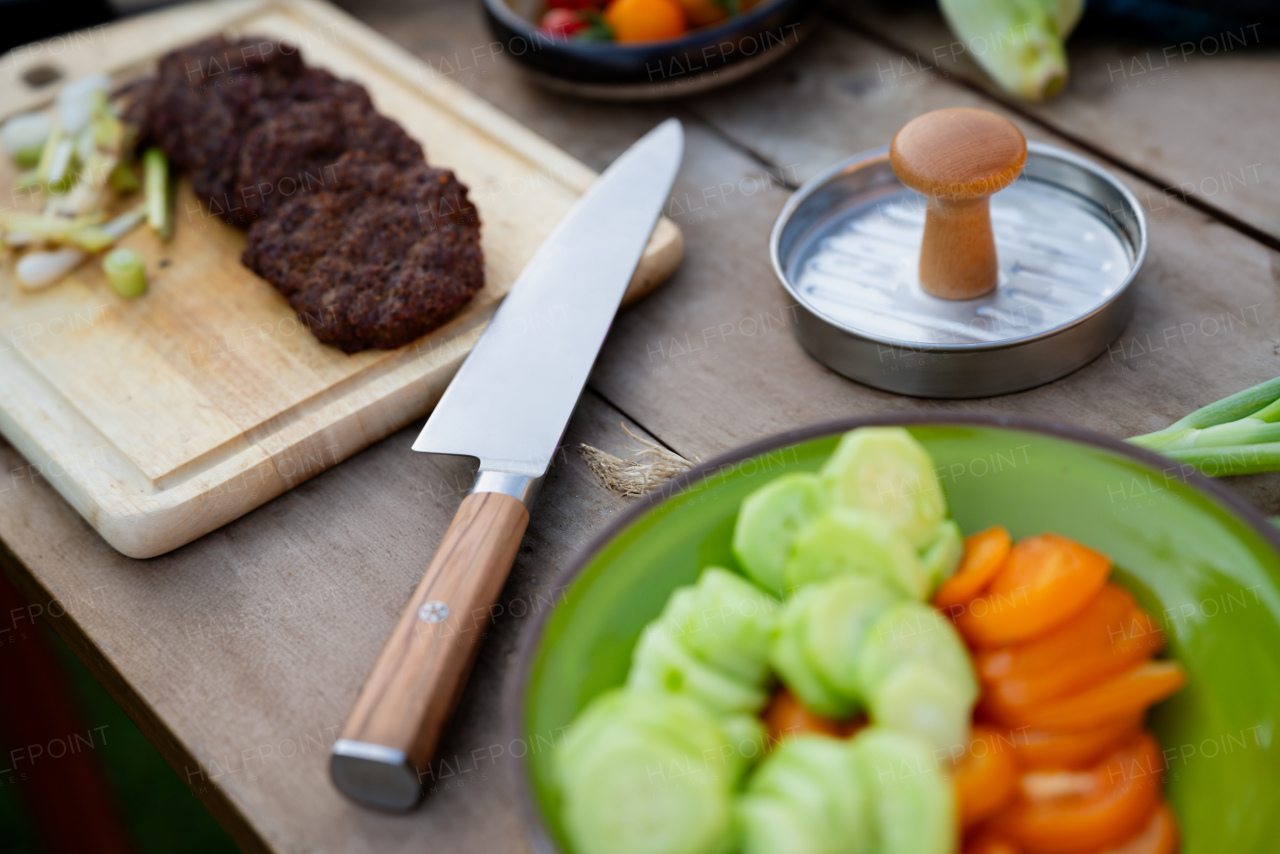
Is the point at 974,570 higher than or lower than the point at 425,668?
higher

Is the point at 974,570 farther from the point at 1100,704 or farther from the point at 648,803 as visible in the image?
the point at 648,803

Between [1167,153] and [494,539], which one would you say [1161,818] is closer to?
[494,539]

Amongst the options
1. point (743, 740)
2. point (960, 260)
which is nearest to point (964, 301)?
point (960, 260)

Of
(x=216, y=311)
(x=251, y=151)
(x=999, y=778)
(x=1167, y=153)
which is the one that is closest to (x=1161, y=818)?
(x=999, y=778)

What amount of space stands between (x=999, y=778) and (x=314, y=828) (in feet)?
2.20

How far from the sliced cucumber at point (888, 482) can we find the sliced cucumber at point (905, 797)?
0.21 m

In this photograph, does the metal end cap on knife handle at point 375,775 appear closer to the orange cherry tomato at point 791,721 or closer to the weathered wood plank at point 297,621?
the weathered wood plank at point 297,621

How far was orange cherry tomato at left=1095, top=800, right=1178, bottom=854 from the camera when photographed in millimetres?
798

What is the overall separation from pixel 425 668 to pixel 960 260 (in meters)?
0.84

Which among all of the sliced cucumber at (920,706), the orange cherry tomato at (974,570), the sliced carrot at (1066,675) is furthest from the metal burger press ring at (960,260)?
the sliced cucumber at (920,706)

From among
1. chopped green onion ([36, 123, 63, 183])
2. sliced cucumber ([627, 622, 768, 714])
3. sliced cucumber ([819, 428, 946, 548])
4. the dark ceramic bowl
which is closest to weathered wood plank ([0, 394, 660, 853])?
sliced cucumber ([627, 622, 768, 714])

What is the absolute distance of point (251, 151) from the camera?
165 centimetres

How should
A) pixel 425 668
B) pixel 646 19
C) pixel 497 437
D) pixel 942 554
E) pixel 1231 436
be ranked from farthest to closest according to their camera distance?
1. pixel 646 19
2. pixel 497 437
3. pixel 1231 436
4. pixel 425 668
5. pixel 942 554

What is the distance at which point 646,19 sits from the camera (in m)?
1.98
